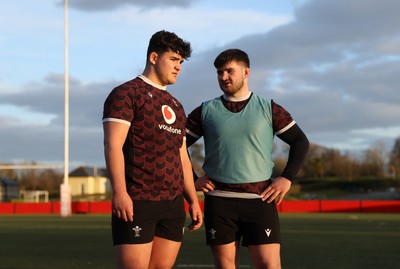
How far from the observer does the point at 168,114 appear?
193 inches

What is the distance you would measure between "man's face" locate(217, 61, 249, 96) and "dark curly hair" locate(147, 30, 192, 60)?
2.67 feet

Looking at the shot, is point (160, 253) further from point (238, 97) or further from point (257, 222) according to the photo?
point (238, 97)

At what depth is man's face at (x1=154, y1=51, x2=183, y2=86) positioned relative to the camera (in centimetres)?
489

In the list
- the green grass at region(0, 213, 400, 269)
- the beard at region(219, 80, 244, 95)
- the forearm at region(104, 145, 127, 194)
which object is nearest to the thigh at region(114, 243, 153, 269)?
the forearm at region(104, 145, 127, 194)

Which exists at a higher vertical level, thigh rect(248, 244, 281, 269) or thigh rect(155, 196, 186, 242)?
thigh rect(155, 196, 186, 242)

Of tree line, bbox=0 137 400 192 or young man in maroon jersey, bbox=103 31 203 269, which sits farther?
tree line, bbox=0 137 400 192

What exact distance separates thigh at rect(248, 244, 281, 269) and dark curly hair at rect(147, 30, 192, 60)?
1670mm

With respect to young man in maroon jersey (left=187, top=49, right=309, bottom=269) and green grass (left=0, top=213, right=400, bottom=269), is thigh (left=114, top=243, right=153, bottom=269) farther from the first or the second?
green grass (left=0, top=213, right=400, bottom=269)

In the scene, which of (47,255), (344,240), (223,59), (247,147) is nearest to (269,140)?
(247,147)

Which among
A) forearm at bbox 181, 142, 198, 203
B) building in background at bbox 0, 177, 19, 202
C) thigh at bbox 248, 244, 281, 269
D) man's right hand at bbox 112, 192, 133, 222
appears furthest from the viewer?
building in background at bbox 0, 177, 19, 202

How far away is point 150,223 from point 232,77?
1.50 m

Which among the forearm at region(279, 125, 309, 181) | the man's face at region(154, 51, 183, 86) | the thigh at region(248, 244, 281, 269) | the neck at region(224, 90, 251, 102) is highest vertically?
the man's face at region(154, 51, 183, 86)

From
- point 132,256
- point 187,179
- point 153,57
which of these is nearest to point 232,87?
point 187,179

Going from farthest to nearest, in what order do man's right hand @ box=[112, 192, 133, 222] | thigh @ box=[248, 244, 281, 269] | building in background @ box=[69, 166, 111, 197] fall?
building in background @ box=[69, 166, 111, 197] < thigh @ box=[248, 244, 281, 269] < man's right hand @ box=[112, 192, 133, 222]
